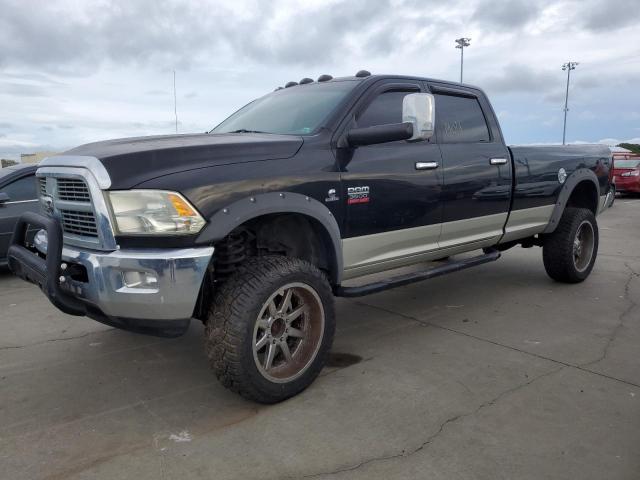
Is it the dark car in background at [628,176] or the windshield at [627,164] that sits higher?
the windshield at [627,164]

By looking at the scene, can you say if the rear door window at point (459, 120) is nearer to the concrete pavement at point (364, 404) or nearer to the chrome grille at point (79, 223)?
the concrete pavement at point (364, 404)

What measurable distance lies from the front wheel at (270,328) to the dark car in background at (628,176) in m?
16.8

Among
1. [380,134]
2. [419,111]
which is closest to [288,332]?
[380,134]

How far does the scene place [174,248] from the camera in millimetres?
2738

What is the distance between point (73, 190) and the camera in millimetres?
3010

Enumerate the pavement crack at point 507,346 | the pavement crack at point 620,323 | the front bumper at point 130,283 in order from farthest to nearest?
the pavement crack at point 620,323 < the pavement crack at point 507,346 < the front bumper at point 130,283

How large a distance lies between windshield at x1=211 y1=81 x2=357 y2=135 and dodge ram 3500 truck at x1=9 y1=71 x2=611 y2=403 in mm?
17

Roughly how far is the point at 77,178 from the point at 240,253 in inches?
39.2

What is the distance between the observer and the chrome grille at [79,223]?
2.89 meters

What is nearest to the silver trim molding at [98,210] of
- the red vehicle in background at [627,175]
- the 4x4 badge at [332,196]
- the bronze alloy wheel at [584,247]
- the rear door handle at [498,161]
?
the 4x4 badge at [332,196]

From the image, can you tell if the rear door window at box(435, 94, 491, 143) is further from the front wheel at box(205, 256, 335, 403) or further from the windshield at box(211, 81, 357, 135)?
the front wheel at box(205, 256, 335, 403)

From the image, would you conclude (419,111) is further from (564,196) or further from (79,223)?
(564,196)

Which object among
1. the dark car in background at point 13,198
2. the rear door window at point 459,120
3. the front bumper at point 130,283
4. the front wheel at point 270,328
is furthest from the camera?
the dark car in background at point 13,198

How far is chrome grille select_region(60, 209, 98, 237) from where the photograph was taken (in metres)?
2.89
